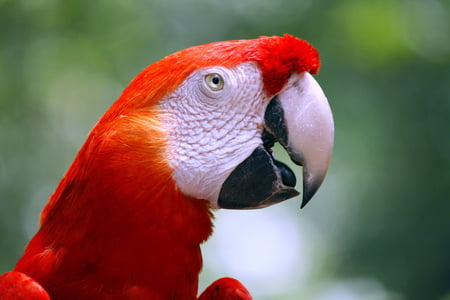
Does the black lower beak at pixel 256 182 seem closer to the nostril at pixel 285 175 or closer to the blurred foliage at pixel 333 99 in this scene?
the nostril at pixel 285 175

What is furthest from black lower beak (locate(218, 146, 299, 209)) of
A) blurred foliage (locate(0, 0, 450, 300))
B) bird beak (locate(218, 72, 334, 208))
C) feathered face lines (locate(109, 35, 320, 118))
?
blurred foliage (locate(0, 0, 450, 300))

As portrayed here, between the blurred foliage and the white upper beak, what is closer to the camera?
the white upper beak

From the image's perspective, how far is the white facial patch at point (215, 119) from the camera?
128cm

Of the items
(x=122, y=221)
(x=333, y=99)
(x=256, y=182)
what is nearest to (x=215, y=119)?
(x=256, y=182)

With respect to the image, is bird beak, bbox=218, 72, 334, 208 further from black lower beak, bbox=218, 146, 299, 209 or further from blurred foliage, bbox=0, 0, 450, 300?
blurred foliage, bbox=0, 0, 450, 300

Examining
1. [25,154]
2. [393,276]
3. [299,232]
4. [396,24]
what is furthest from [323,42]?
[25,154]

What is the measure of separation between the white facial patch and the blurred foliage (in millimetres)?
2110

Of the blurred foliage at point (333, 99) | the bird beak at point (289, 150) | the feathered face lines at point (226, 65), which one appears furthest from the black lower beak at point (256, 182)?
the blurred foliage at point (333, 99)

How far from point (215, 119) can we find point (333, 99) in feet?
8.10

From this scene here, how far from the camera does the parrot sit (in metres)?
1.24

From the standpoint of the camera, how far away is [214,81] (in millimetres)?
1288

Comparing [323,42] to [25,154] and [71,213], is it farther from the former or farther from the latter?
[71,213]

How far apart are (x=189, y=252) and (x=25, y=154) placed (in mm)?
2375

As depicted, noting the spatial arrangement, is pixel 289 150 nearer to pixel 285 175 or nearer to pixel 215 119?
pixel 285 175
